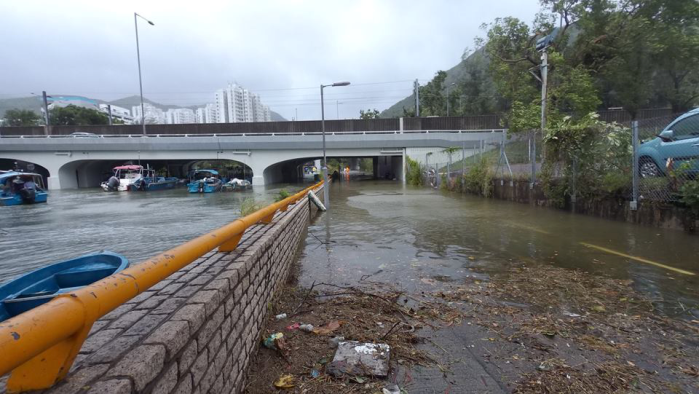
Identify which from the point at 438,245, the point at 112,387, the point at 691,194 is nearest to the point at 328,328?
the point at 112,387

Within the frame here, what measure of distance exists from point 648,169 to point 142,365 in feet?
32.2

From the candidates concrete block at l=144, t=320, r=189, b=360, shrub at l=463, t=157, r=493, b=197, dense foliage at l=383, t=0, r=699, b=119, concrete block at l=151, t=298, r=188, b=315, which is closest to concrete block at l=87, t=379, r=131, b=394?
concrete block at l=144, t=320, r=189, b=360

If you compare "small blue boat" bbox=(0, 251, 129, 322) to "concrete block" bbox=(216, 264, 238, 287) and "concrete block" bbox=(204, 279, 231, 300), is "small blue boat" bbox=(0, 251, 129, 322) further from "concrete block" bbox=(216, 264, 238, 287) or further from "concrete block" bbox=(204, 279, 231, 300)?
"concrete block" bbox=(204, 279, 231, 300)

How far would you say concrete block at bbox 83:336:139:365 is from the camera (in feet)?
4.88

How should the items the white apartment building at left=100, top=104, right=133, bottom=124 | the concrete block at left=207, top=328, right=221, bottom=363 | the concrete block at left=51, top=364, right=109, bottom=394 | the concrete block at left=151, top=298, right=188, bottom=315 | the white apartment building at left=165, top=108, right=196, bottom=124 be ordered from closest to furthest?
the concrete block at left=51, top=364, right=109, bottom=394
the concrete block at left=151, top=298, right=188, bottom=315
the concrete block at left=207, top=328, right=221, bottom=363
the white apartment building at left=100, top=104, right=133, bottom=124
the white apartment building at left=165, top=108, right=196, bottom=124

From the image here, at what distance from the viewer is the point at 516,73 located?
83.4ft

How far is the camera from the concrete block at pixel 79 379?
1278 millimetres

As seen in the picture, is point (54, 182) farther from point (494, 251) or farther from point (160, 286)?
point (160, 286)

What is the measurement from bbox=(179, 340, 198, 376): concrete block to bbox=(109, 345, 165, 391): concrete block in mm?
206

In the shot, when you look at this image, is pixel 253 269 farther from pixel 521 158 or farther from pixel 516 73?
pixel 516 73

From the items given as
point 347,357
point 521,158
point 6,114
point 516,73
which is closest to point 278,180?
point 516,73

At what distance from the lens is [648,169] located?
7824 mm

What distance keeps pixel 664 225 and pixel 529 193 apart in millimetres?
4765

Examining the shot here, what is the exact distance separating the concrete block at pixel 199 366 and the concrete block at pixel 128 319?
382 mm
